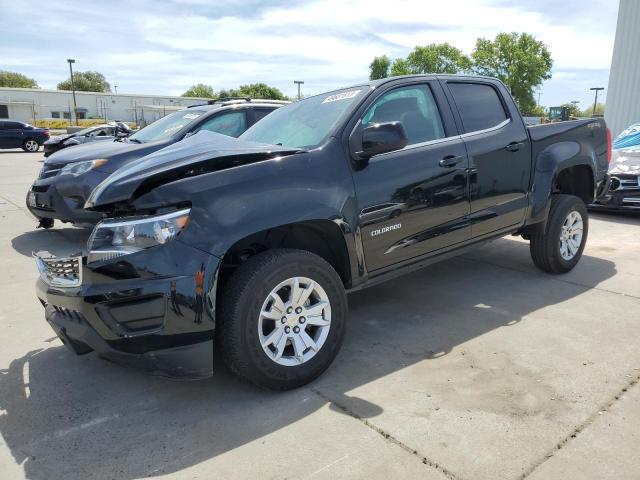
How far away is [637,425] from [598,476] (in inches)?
20.7

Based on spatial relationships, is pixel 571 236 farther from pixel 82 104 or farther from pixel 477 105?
pixel 82 104

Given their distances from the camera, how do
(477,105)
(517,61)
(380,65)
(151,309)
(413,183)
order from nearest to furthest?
1. (151,309)
2. (413,183)
3. (477,105)
4. (517,61)
5. (380,65)

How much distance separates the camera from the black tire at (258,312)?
2.69 metres

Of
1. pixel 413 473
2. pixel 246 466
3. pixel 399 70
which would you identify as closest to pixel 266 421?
pixel 246 466

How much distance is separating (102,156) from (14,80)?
97.9 metres

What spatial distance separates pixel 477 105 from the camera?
4305 millimetres

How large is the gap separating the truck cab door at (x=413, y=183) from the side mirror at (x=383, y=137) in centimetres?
10

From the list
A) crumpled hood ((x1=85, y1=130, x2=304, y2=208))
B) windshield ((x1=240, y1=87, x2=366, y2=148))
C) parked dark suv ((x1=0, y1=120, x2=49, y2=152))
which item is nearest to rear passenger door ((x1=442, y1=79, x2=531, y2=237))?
windshield ((x1=240, y1=87, x2=366, y2=148))

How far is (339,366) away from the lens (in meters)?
3.25

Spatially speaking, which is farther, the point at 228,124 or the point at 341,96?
the point at 228,124

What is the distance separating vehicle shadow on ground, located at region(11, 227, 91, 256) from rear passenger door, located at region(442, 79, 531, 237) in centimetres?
444

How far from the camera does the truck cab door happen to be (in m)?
3.31

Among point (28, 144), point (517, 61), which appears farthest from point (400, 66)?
point (28, 144)

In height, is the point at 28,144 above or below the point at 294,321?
above
